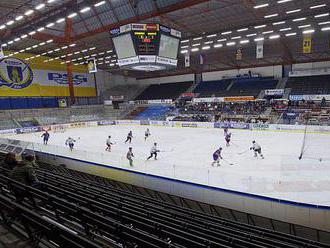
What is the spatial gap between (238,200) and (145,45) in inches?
586

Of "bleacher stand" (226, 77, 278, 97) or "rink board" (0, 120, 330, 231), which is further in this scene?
"bleacher stand" (226, 77, 278, 97)

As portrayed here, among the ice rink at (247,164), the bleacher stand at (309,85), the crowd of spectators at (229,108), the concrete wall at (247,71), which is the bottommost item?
the ice rink at (247,164)

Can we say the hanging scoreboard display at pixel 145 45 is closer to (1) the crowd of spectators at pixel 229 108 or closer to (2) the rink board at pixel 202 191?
(2) the rink board at pixel 202 191

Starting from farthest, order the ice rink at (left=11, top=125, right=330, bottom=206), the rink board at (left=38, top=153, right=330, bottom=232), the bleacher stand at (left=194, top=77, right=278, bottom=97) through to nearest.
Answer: the bleacher stand at (left=194, top=77, right=278, bottom=97) → the ice rink at (left=11, top=125, right=330, bottom=206) → the rink board at (left=38, top=153, right=330, bottom=232)

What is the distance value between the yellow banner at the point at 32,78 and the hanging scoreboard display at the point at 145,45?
27830 millimetres

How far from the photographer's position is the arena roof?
22.0 meters

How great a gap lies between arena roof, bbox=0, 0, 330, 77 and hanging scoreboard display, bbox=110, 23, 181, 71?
2.81m

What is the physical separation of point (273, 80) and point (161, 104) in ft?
65.8

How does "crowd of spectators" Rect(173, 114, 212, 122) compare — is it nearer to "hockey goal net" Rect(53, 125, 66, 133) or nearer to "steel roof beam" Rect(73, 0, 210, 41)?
"hockey goal net" Rect(53, 125, 66, 133)

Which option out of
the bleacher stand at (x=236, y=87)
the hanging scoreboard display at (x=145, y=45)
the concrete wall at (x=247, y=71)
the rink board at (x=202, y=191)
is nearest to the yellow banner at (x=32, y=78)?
the bleacher stand at (x=236, y=87)

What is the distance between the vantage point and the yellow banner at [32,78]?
129 ft

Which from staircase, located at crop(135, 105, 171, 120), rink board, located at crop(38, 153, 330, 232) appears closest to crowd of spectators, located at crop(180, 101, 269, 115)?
staircase, located at crop(135, 105, 171, 120)

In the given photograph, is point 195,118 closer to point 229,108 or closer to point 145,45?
point 229,108

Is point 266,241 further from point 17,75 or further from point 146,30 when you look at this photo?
point 17,75
